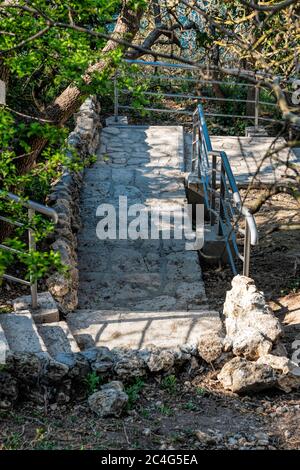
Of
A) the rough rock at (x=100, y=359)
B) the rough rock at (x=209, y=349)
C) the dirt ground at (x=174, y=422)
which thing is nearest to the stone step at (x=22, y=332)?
the rough rock at (x=100, y=359)

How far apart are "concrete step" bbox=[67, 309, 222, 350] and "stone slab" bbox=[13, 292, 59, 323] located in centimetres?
20

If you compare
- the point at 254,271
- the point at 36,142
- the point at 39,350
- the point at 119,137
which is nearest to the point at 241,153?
the point at 119,137

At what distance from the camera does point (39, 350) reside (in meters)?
5.72

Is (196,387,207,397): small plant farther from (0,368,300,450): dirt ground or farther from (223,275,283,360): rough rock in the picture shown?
(223,275,283,360): rough rock

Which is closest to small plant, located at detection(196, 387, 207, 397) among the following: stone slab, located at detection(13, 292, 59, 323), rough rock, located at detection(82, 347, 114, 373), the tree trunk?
rough rock, located at detection(82, 347, 114, 373)

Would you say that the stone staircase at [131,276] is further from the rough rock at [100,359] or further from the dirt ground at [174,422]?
the dirt ground at [174,422]

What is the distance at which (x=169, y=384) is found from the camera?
537 centimetres

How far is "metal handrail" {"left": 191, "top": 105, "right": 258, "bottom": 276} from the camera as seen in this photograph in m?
6.86

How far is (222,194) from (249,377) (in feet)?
11.0

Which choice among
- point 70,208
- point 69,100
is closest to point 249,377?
point 69,100
